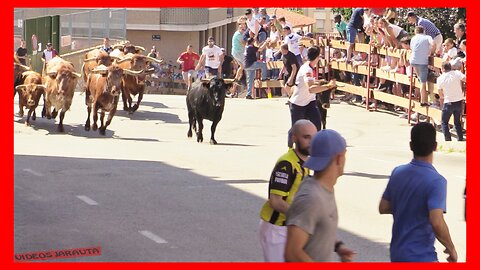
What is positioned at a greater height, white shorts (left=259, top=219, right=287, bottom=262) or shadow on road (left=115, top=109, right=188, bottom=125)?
white shorts (left=259, top=219, right=287, bottom=262)

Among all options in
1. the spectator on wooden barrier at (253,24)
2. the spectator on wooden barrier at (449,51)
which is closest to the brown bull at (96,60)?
the spectator on wooden barrier at (253,24)

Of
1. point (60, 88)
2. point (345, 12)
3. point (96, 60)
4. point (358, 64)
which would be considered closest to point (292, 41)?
point (358, 64)

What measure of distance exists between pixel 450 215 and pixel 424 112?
1008 cm

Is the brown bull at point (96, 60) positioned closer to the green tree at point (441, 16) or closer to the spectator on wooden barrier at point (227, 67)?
the spectator on wooden barrier at point (227, 67)

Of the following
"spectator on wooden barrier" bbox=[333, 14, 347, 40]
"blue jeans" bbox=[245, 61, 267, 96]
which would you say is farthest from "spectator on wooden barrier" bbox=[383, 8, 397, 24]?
"blue jeans" bbox=[245, 61, 267, 96]

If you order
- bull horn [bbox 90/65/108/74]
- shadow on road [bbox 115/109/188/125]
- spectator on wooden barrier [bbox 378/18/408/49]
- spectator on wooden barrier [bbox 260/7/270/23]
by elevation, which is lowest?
Result: shadow on road [bbox 115/109/188/125]

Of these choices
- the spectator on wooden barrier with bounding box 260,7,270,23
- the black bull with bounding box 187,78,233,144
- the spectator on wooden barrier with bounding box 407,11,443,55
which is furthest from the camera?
the spectator on wooden barrier with bounding box 260,7,270,23

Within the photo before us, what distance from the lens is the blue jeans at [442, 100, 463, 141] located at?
68.7 feet

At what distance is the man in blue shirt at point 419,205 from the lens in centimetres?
769

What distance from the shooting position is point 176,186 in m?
15.9

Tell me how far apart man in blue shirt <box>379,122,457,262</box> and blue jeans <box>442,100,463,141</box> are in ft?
43.6

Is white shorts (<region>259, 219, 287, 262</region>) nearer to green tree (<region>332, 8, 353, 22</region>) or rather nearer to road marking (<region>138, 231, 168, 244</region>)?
road marking (<region>138, 231, 168, 244</region>)

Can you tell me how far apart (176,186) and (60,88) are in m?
8.55

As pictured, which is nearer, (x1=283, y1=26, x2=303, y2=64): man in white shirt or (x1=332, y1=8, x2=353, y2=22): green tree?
(x1=283, y1=26, x2=303, y2=64): man in white shirt
